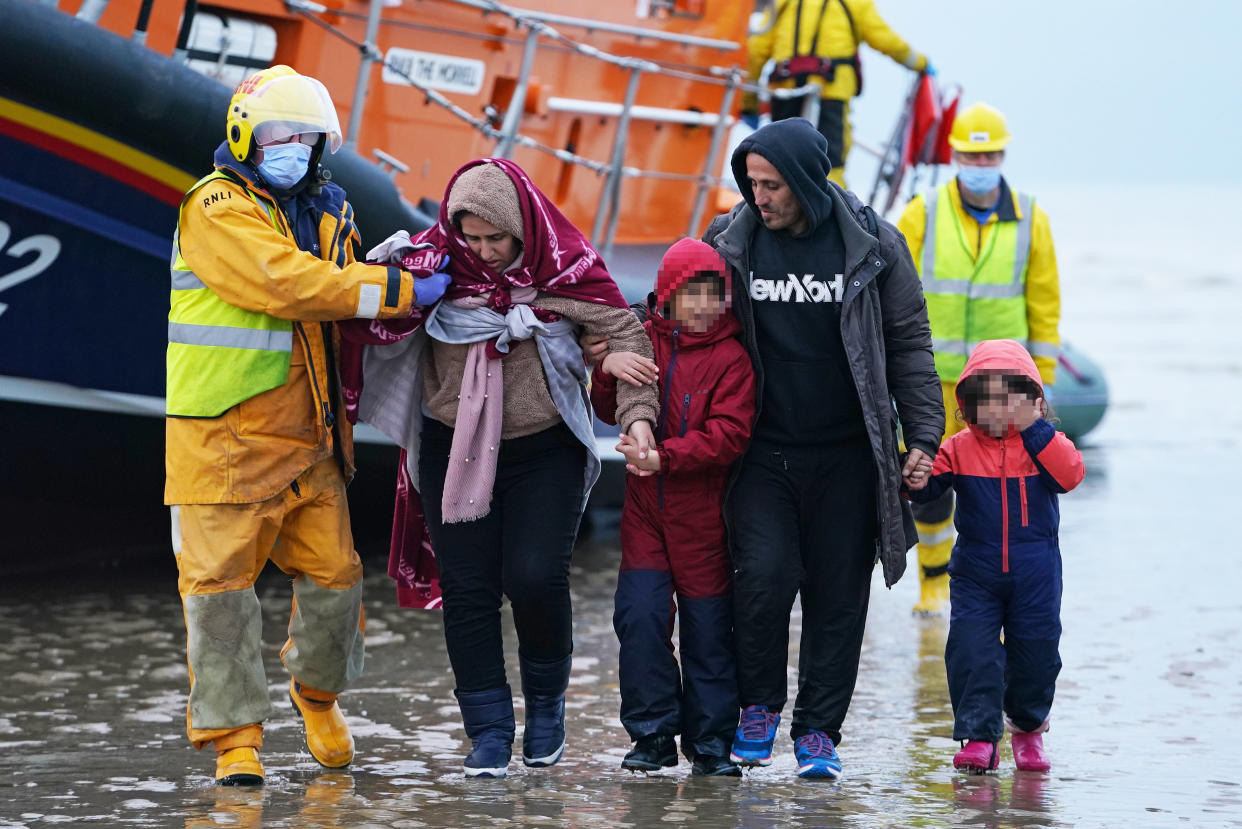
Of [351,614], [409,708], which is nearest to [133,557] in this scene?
[409,708]

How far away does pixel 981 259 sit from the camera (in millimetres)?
5707

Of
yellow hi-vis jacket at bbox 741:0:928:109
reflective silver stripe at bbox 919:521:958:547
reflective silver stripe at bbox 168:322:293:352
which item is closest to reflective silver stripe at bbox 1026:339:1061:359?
reflective silver stripe at bbox 919:521:958:547

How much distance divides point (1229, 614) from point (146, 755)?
12.9 feet

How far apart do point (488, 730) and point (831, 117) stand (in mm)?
4836

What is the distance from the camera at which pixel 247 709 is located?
361 centimetres

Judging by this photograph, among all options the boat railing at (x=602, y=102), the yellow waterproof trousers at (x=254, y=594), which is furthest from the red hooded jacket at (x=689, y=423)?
the boat railing at (x=602, y=102)

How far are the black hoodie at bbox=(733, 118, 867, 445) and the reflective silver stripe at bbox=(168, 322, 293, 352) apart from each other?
109cm

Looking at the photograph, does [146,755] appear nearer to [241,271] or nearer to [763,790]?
[241,271]

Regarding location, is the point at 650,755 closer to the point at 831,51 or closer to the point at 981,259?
the point at 981,259

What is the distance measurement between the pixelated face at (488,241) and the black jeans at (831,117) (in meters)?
4.40

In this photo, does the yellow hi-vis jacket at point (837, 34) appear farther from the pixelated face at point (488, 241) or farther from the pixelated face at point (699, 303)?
the pixelated face at point (488, 241)

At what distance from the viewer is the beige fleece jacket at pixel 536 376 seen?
3715 mm

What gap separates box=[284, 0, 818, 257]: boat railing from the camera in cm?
547

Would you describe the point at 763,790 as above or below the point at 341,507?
below
